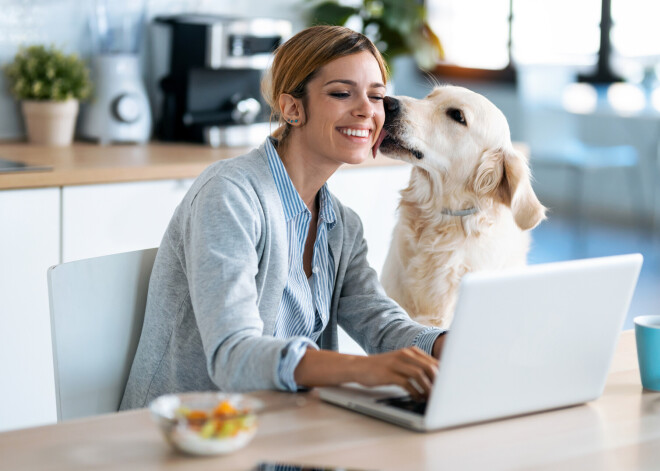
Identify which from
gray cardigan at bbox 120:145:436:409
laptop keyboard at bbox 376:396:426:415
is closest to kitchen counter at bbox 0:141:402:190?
gray cardigan at bbox 120:145:436:409

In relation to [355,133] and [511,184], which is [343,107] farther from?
[511,184]

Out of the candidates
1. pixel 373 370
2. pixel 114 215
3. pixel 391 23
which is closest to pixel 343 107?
pixel 373 370

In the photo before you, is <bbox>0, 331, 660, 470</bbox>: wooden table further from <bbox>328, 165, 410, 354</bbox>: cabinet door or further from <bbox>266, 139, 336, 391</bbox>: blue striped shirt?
<bbox>328, 165, 410, 354</bbox>: cabinet door

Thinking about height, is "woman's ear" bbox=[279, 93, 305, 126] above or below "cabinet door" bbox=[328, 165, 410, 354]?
above

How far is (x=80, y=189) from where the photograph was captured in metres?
2.49

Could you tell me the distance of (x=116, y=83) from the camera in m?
3.13

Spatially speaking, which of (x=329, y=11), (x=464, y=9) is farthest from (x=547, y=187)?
(x=329, y=11)

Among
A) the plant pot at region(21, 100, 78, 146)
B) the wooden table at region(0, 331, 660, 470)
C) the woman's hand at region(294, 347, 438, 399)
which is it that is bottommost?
the wooden table at region(0, 331, 660, 470)

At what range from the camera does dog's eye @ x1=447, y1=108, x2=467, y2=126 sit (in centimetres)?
193

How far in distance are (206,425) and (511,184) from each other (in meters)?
1.11

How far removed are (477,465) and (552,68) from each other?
5.51m

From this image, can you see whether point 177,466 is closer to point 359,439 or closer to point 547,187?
point 359,439

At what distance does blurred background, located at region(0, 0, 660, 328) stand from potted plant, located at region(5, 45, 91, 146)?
6.66 ft

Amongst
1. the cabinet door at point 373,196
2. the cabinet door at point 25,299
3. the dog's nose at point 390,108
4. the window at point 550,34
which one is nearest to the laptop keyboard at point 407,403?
the dog's nose at point 390,108
